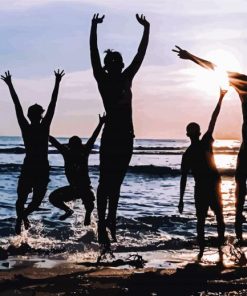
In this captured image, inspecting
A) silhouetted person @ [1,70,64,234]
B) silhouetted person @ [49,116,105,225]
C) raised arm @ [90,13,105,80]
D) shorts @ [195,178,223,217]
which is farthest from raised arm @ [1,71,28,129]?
shorts @ [195,178,223,217]

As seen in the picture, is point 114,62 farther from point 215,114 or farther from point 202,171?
point 202,171

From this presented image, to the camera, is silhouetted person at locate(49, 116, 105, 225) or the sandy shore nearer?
the sandy shore

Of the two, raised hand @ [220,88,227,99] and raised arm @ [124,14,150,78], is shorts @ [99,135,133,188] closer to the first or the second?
raised arm @ [124,14,150,78]

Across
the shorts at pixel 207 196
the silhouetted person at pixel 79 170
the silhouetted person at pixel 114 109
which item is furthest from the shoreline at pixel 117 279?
the silhouetted person at pixel 79 170

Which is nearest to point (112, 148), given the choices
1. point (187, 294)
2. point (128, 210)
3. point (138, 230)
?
point (187, 294)

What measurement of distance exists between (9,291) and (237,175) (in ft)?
13.1

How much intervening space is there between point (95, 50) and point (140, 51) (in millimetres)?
580

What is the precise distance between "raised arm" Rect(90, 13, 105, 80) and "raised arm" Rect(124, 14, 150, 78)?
335 millimetres

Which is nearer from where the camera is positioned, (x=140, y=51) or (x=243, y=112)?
(x=140, y=51)

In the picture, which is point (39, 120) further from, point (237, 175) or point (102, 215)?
point (237, 175)

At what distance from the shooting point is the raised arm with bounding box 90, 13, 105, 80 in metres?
6.43

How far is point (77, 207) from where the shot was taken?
17.1 m

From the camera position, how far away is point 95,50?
6.45 meters

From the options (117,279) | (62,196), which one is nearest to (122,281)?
(117,279)
